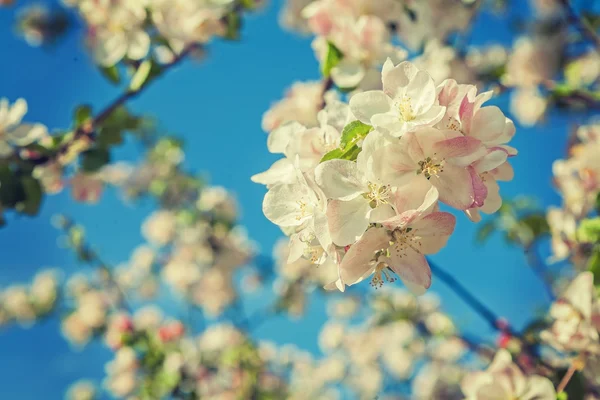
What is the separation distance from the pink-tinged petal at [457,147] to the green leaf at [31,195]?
1.31 m

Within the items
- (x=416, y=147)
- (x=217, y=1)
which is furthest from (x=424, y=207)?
(x=217, y=1)

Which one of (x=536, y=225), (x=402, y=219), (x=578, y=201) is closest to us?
(x=402, y=219)

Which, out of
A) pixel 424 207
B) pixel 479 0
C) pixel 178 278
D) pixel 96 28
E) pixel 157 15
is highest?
pixel 178 278

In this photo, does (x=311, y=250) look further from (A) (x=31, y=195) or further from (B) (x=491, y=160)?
(A) (x=31, y=195)

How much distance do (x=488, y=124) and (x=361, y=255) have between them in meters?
0.29

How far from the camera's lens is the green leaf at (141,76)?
62.7 inches

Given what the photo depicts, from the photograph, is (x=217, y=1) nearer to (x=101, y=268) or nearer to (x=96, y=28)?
(x=96, y=28)

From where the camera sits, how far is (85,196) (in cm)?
196

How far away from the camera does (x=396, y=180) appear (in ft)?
2.48

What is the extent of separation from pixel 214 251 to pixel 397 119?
2.96m

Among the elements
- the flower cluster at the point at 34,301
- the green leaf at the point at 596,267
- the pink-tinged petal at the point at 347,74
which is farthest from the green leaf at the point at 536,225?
Result: the flower cluster at the point at 34,301

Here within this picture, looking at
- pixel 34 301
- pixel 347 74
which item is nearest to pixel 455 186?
pixel 347 74

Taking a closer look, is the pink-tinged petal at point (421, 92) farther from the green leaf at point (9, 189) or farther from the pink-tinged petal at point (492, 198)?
the green leaf at point (9, 189)

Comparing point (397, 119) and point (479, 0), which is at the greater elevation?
point (479, 0)
